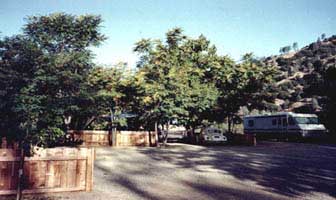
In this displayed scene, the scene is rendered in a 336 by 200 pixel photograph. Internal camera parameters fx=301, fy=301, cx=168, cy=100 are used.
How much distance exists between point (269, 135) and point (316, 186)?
26.7 m

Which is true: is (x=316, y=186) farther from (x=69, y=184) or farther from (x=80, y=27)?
(x=80, y=27)

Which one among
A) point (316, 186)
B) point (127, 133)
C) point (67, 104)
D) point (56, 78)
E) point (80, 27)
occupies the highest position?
point (80, 27)

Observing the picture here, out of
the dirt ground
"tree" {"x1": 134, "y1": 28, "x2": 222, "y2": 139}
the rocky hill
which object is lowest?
the dirt ground

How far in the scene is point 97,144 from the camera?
24844 mm

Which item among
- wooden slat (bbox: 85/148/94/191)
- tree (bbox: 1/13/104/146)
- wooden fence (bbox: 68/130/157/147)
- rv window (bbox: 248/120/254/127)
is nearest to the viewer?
wooden slat (bbox: 85/148/94/191)

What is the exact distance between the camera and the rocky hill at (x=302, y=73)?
6781 cm

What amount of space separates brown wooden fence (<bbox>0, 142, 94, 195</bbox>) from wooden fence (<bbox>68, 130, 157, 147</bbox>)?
54.1ft

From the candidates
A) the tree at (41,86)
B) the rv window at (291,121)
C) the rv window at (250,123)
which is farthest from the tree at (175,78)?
the rv window at (250,123)

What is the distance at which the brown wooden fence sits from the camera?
7.61 meters

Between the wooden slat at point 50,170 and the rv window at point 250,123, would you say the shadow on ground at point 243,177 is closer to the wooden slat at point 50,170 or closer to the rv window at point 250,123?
the wooden slat at point 50,170

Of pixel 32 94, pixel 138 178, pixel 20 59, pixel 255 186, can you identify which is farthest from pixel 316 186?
pixel 20 59

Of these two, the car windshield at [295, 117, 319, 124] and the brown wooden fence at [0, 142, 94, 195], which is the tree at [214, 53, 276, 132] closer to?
the car windshield at [295, 117, 319, 124]

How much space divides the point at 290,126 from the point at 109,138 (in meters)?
19.0

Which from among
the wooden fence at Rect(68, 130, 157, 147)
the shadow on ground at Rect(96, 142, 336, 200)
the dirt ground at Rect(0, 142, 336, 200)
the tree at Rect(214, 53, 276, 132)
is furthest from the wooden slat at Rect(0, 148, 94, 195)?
the tree at Rect(214, 53, 276, 132)
